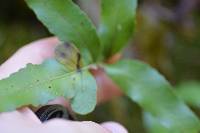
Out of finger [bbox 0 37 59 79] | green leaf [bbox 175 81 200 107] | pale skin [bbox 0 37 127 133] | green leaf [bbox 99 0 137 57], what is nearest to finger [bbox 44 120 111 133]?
pale skin [bbox 0 37 127 133]

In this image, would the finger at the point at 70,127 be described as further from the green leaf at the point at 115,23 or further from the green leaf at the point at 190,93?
the green leaf at the point at 190,93

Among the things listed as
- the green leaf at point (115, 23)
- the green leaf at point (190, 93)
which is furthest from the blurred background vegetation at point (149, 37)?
the green leaf at point (115, 23)

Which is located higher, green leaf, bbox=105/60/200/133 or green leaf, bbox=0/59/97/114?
green leaf, bbox=0/59/97/114

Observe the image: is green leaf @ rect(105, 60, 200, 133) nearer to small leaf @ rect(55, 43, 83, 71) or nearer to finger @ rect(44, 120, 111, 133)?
small leaf @ rect(55, 43, 83, 71)

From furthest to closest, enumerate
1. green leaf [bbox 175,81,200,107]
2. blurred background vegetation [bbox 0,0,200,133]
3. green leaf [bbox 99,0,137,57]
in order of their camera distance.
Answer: blurred background vegetation [bbox 0,0,200,133], green leaf [bbox 175,81,200,107], green leaf [bbox 99,0,137,57]

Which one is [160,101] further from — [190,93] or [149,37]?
[149,37]

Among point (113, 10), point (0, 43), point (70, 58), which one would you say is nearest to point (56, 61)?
point (70, 58)

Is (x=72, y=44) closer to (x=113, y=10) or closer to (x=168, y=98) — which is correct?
(x=113, y=10)
